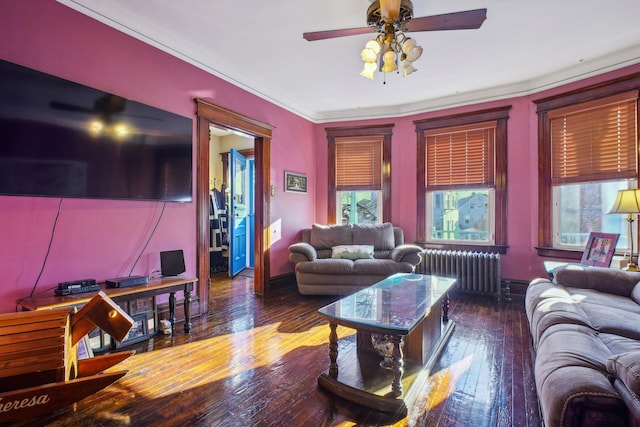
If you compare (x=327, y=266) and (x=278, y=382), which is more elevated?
(x=327, y=266)

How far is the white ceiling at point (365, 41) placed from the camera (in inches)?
100

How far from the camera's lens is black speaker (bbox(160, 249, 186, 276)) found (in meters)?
2.89

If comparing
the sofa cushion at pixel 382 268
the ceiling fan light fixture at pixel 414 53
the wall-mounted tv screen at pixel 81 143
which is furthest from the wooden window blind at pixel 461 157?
the wall-mounted tv screen at pixel 81 143

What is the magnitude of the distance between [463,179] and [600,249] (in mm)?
1797

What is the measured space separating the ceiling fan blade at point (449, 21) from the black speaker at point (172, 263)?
275 centimetres

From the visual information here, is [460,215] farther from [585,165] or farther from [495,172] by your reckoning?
[585,165]

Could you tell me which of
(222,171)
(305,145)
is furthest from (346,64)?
(222,171)

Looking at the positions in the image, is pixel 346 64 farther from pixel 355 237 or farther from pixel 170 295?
pixel 170 295

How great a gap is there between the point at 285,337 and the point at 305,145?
10.6 ft

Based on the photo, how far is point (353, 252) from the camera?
4320mm

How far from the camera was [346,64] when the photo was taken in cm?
351

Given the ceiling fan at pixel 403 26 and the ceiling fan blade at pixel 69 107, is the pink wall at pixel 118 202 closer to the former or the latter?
the ceiling fan blade at pixel 69 107

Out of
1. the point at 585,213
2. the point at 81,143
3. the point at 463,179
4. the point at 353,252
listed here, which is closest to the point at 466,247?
the point at 463,179

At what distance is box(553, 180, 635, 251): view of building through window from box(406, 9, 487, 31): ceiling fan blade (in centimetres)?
275
